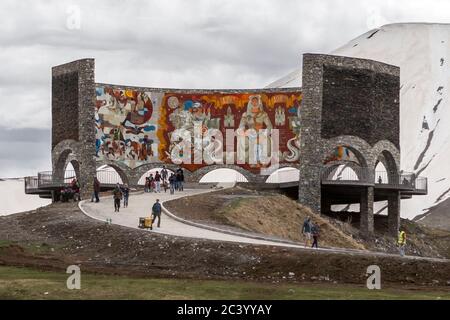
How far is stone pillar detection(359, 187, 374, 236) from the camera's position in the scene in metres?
79.8

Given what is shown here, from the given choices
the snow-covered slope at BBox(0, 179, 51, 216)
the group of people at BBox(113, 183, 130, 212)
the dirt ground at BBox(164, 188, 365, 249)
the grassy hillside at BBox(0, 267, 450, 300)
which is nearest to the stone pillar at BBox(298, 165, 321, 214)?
the dirt ground at BBox(164, 188, 365, 249)

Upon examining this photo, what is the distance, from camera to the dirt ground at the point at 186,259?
44.2 m

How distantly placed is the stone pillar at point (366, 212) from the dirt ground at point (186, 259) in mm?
28085

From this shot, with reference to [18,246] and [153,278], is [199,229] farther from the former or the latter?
[153,278]

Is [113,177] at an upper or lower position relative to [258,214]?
upper

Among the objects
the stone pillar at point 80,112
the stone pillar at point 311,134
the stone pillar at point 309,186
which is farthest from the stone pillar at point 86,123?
the stone pillar at point 311,134

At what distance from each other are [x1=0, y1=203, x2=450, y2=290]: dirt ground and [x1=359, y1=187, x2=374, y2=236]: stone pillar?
28.1 m

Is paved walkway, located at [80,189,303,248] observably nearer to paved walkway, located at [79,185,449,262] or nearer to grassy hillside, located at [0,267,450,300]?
paved walkway, located at [79,185,449,262]

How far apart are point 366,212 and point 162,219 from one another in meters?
24.5

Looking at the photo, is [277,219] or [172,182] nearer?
[277,219]

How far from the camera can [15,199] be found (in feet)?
545

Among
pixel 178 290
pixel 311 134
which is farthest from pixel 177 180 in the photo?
pixel 178 290

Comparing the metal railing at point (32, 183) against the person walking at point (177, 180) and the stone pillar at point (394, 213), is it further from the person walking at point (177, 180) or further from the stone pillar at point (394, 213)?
the stone pillar at point (394, 213)

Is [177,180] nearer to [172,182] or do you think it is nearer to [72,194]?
[172,182]
